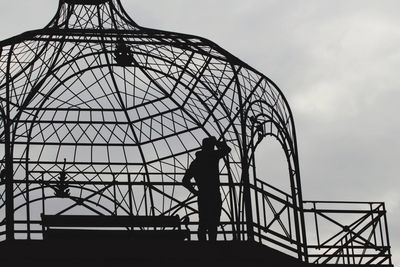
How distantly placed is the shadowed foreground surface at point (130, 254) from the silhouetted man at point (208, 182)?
1.52 m

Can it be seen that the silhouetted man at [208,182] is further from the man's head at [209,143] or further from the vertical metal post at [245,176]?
the vertical metal post at [245,176]

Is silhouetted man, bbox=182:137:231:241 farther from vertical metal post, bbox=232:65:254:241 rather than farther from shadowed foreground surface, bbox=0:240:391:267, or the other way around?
shadowed foreground surface, bbox=0:240:391:267

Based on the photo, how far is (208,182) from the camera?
33281mm

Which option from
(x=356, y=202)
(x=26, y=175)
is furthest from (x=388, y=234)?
(x=26, y=175)

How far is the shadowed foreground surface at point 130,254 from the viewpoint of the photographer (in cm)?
3064

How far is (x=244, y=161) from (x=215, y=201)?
1.39m

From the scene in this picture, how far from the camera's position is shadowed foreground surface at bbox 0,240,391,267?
30.6 metres

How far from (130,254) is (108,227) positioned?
236 cm

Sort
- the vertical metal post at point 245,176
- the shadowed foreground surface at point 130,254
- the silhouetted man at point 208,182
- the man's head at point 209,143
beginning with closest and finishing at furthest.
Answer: the shadowed foreground surface at point 130,254, the vertical metal post at point 245,176, the silhouetted man at point 208,182, the man's head at point 209,143

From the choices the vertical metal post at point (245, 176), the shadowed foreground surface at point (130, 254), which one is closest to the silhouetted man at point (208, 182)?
the vertical metal post at point (245, 176)

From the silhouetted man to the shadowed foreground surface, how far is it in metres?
1.52

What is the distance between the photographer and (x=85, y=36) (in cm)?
3562

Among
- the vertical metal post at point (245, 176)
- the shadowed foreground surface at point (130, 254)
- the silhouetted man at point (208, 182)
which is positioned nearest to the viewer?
the shadowed foreground surface at point (130, 254)

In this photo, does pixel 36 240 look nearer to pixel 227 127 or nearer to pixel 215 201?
pixel 215 201
